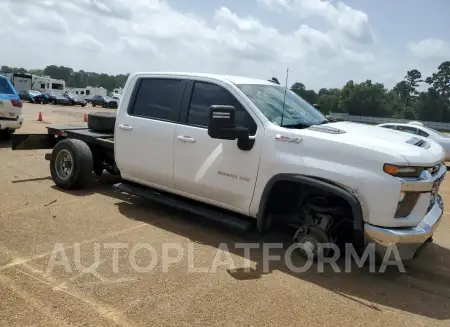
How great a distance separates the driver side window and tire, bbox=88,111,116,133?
7.79 ft

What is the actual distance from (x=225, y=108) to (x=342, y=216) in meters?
1.54

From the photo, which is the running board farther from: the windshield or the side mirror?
the windshield

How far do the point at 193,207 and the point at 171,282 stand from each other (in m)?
1.38

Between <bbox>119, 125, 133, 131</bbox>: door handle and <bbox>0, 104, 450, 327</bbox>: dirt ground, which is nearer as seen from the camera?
<bbox>0, 104, 450, 327</bbox>: dirt ground

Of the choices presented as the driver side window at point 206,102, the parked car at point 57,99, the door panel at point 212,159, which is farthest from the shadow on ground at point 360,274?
the parked car at point 57,99

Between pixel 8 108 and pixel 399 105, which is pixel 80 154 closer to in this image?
pixel 8 108

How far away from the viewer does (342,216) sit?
4.32 metres

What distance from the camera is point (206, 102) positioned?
5.07 meters

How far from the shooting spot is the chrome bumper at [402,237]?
12.4 ft

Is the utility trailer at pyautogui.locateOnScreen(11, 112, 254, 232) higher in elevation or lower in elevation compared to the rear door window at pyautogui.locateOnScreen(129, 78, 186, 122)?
lower

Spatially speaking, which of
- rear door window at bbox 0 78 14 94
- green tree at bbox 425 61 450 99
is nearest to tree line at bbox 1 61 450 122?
green tree at bbox 425 61 450 99

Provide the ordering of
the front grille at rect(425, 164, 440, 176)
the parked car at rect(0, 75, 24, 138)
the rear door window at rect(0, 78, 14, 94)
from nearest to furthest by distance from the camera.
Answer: the front grille at rect(425, 164, 440, 176) → the parked car at rect(0, 75, 24, 138) → the rear door window at rect(0, 78, 14, 94)

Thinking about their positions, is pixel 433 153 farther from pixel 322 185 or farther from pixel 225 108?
pixel 225 108

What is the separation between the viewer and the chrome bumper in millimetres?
3773
